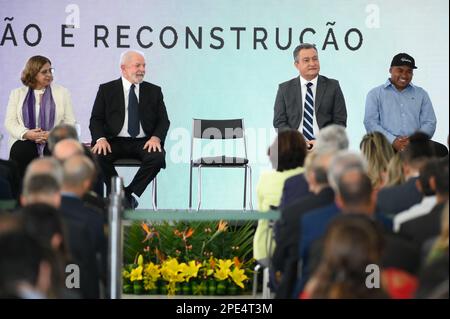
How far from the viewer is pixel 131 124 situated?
9.50 m

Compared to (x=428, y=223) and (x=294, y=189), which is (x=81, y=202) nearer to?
(x=294, y=189)

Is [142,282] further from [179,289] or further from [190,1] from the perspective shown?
[190,1]

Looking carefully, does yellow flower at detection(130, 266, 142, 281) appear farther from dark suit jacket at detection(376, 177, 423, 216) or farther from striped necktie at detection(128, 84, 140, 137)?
dark suit jacket at detection(376, 177, 423, 216)

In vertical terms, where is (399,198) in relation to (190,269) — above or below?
above

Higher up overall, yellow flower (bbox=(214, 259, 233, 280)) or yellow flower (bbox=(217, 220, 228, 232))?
yellow flower (bbox=(217, 220, 228, 232))

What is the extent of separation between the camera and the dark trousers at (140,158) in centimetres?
928

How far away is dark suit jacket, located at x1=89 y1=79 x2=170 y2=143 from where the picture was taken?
949 cm

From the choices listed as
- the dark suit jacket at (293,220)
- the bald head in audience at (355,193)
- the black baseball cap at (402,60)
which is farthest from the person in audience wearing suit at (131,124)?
the bald head in audience at (355,193)

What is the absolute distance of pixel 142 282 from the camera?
756 centimetres

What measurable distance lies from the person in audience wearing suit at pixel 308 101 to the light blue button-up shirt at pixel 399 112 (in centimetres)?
31

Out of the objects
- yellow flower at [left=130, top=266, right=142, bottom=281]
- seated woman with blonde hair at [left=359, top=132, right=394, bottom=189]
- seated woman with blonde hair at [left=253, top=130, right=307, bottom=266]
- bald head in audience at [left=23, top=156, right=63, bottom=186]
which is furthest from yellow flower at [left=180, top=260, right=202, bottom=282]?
bald head in audience at [left=23, top=156, right=63, bottom=186]

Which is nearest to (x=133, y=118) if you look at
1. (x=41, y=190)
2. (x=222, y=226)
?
(x=222, y=226)

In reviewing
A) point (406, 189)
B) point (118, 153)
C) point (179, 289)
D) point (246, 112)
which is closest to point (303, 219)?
point (406, 189)

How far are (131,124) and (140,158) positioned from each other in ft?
1.00
